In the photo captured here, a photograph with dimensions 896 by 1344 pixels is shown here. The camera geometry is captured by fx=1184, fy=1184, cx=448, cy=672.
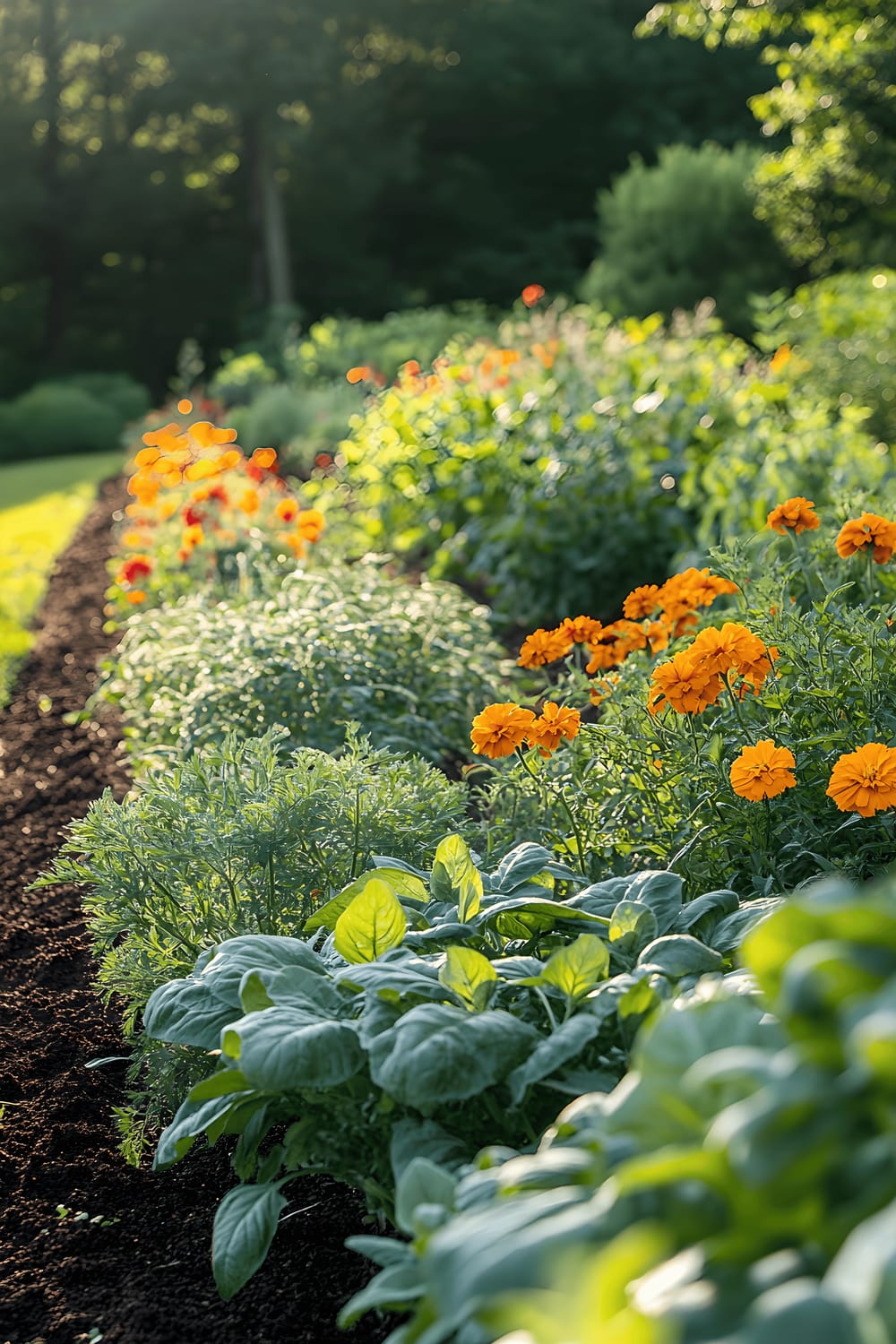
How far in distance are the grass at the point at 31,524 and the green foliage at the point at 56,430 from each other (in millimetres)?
501

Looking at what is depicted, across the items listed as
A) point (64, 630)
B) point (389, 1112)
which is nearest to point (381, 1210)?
point (389, 1112)

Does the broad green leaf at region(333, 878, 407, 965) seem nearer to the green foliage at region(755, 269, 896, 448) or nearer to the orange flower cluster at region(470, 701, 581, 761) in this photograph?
the orange flower cluster at region(470, 701, 581, 761)

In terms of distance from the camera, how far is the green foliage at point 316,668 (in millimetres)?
3555

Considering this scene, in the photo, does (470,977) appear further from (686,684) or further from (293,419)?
(293,419)

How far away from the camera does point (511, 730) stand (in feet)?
7.55

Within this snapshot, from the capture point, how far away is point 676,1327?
2.53 feet

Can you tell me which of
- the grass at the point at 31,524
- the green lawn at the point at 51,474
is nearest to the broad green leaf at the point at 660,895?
the grass at the point at 31,524

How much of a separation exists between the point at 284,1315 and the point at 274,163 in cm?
2693

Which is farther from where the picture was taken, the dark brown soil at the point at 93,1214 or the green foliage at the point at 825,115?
the green foliage at the point at 825,115

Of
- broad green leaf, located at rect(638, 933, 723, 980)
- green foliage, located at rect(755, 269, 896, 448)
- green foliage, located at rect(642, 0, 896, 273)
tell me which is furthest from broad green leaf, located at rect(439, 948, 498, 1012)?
green foliage, located at rect(642, 0, 896, 273)

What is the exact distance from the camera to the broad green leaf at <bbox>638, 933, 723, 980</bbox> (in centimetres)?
166

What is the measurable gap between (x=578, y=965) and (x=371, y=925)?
13.6 inches

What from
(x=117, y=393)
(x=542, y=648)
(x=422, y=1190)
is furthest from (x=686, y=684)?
(x=117, y=393)

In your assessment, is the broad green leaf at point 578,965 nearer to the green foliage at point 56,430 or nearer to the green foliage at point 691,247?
the green foliage at point 691,247
